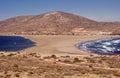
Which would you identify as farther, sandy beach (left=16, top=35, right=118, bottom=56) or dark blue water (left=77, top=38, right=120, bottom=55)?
dark blue water (left=77, top=38, right=120, bottom=55)

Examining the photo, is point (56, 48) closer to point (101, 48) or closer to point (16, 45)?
point (101, 48)

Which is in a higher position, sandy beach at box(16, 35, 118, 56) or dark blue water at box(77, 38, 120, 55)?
sandy beach at box(16, 35, 118, 56)

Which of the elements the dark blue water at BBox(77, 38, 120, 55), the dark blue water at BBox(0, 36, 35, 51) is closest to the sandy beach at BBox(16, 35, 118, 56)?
the dark blue water at BBox(77, 38, 120, 55)

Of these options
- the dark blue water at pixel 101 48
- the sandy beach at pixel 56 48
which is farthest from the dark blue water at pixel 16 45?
the dark blue water at pixel 101 48

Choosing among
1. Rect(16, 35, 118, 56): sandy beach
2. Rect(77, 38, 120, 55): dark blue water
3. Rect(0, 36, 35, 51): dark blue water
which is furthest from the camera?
Rect(0, 36, 35, 51): dark blue water

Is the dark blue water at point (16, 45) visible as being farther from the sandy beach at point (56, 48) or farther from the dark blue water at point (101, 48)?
the dark blue water at point (101, 48)

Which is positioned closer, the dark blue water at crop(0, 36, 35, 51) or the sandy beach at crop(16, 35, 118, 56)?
the sandy beach at crop(16, 35, 118, 56)

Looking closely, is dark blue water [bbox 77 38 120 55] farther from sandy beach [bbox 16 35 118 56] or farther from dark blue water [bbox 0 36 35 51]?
dark blue water [bbox 0 36 35 51]

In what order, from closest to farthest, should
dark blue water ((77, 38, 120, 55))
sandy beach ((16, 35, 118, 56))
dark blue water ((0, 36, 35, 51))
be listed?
sandy beach ((16, 35, 118, 56)), dark blue water ((77, 38, 120, 55)), dark blue water ((0, 36, 35, 51))

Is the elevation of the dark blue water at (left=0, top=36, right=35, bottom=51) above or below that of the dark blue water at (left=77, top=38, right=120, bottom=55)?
above

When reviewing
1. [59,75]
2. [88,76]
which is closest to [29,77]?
[59,75]

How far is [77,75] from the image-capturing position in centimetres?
2825

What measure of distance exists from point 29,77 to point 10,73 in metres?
3.14

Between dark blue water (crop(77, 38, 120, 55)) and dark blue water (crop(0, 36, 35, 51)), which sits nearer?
dark blue water (crop(77, 38, 120, 55))
